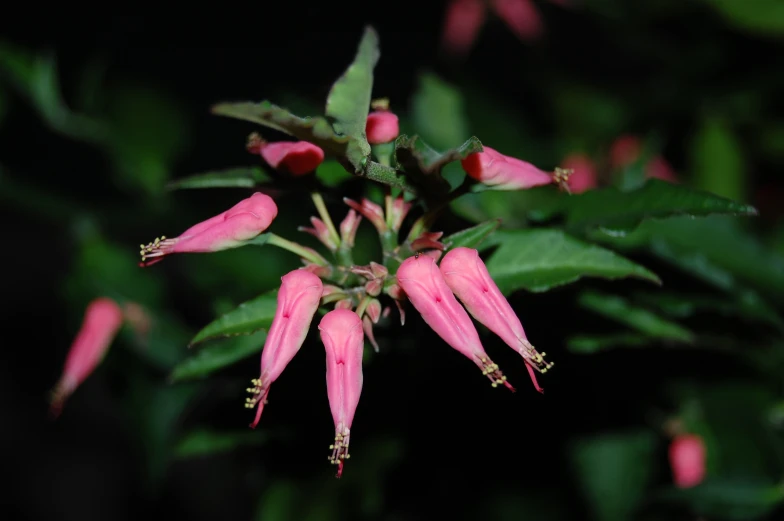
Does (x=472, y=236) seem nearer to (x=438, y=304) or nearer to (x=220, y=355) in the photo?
(x=438, y=304)

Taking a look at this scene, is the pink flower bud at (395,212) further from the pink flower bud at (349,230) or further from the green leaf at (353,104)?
the green leaf at (353,104)

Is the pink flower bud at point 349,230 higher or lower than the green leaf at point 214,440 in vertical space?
higher

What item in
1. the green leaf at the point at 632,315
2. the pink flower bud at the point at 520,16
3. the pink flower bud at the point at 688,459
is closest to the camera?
the green leaf at the point at 632,315

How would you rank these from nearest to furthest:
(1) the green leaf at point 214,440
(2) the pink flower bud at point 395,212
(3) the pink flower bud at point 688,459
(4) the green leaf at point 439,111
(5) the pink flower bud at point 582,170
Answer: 1. (2) the pink flower bud at point 395,212
2. (1) the green leaf at point 214,440
3. (3) the pink flower bud at point 688,459
4. (4) the green leaf at point 439,111
5. (5) the pink flower bud at point 582,170

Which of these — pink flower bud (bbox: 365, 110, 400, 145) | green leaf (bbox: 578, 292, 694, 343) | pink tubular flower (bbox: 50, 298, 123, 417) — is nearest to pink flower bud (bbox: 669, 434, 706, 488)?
green leaf (bbox: 578, 292, 694, 343)

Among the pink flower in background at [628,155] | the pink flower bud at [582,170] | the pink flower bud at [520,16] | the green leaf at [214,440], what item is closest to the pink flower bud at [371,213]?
the green leaf at [214,440]

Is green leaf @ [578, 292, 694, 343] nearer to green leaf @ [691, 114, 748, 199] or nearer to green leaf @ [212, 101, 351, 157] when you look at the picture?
green leaf @ [212, 101, 351, 157]

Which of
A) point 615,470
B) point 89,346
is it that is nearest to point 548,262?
point 615,470
